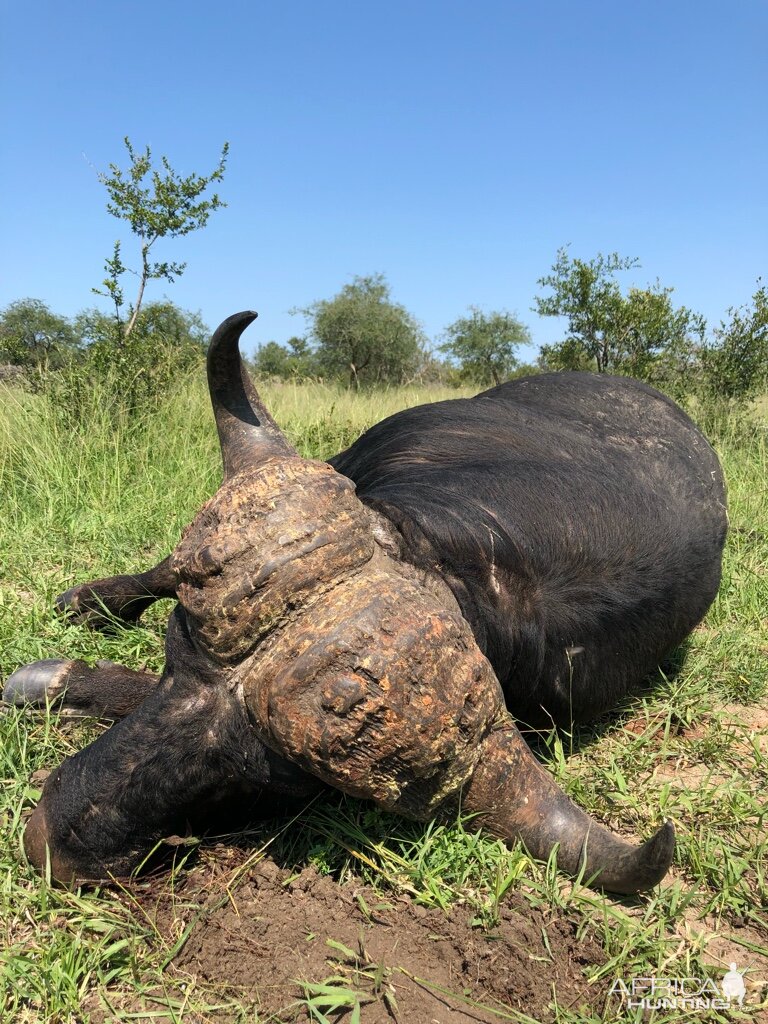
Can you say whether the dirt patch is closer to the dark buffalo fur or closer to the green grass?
the green grass

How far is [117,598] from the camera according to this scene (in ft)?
14.0

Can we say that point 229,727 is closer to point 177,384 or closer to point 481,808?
point 481,808

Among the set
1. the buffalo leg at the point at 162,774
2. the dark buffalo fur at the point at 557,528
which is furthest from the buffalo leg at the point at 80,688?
the dark buffalo fur at the point at 557,528

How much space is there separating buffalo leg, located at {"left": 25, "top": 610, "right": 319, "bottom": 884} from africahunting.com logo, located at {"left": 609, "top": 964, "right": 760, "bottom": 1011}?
101 cm

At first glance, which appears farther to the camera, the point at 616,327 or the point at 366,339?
the point at 366,339

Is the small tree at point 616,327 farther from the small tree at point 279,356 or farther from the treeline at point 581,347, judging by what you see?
the small tree at point 279,356

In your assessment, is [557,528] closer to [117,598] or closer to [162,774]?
[162,774]

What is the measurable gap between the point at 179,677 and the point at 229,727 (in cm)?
21

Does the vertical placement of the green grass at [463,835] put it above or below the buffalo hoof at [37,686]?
below

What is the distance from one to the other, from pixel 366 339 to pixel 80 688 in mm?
32437

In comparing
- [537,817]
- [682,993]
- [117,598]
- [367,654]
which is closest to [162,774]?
[367,654]

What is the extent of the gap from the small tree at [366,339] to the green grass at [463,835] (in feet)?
96.2

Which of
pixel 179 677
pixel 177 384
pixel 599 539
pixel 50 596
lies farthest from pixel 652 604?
pixel 177 384

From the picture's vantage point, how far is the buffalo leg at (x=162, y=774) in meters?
2.06
